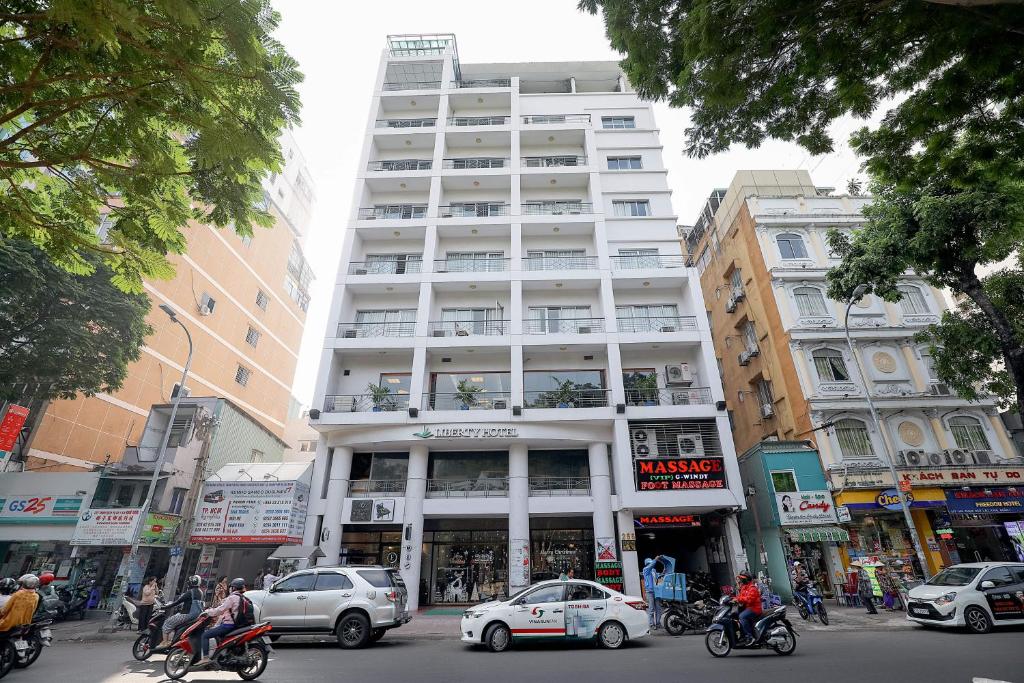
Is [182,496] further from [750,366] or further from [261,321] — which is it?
[750,366]

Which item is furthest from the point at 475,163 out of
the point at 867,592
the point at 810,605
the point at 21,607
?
the point at 867,592

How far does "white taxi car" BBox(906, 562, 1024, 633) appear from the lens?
1112 cm

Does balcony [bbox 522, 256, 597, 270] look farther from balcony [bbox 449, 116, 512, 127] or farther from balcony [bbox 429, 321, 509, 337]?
balcony [bbox 449, 116, 512, 127]

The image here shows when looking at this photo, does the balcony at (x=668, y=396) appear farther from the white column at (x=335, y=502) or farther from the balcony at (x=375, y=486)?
the white column at (x=335, y=502)

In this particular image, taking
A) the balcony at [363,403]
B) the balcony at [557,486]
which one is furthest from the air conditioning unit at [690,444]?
the balcony at [363,403]

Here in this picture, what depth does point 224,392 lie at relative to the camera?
3328 centimetres

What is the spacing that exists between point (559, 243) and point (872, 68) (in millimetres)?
18441

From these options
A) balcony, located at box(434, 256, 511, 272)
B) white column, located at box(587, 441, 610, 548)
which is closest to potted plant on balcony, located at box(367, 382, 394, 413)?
balcony, located at box(434, 256, 511, 272)

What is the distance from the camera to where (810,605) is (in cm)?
1358

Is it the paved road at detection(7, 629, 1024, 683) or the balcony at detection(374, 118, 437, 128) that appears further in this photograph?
the balcony at detection(374, 118, 437, 128)

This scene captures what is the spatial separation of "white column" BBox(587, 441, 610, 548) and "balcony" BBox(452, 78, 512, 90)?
2399 cm

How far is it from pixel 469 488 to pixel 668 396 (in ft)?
31.8

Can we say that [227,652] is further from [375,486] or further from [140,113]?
[375,486]

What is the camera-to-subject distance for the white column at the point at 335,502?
18.5m
